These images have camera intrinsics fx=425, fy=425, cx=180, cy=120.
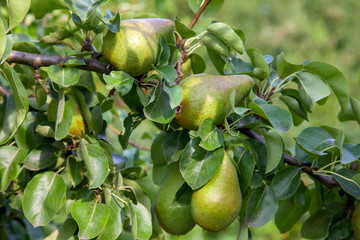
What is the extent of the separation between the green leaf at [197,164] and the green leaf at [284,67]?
25 centimetres

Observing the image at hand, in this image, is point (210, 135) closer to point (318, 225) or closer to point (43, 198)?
point (43, 198)

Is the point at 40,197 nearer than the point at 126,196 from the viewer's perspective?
Yes

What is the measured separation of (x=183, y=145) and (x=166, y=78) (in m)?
0.20

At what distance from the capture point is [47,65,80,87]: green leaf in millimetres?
771

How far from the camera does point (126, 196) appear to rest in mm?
925

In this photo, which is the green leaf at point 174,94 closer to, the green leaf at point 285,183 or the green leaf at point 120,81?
the green leaf at point 120,81

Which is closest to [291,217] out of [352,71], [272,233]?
[272,233]

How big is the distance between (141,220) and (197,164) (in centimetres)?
16

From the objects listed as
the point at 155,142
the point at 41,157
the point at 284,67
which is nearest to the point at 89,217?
the point at 41,157

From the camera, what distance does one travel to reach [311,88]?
0.94 meters

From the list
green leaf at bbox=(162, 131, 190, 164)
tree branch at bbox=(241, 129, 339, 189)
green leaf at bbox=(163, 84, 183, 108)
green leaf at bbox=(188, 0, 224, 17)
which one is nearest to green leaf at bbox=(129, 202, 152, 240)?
green leaf at bbox=(162, 131, 190, 164)

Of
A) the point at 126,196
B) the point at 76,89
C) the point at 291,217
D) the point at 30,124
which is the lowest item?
the point at 291,217

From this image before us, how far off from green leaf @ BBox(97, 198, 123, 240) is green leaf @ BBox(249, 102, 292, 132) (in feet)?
1.08

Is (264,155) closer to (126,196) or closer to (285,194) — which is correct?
(285,194)
